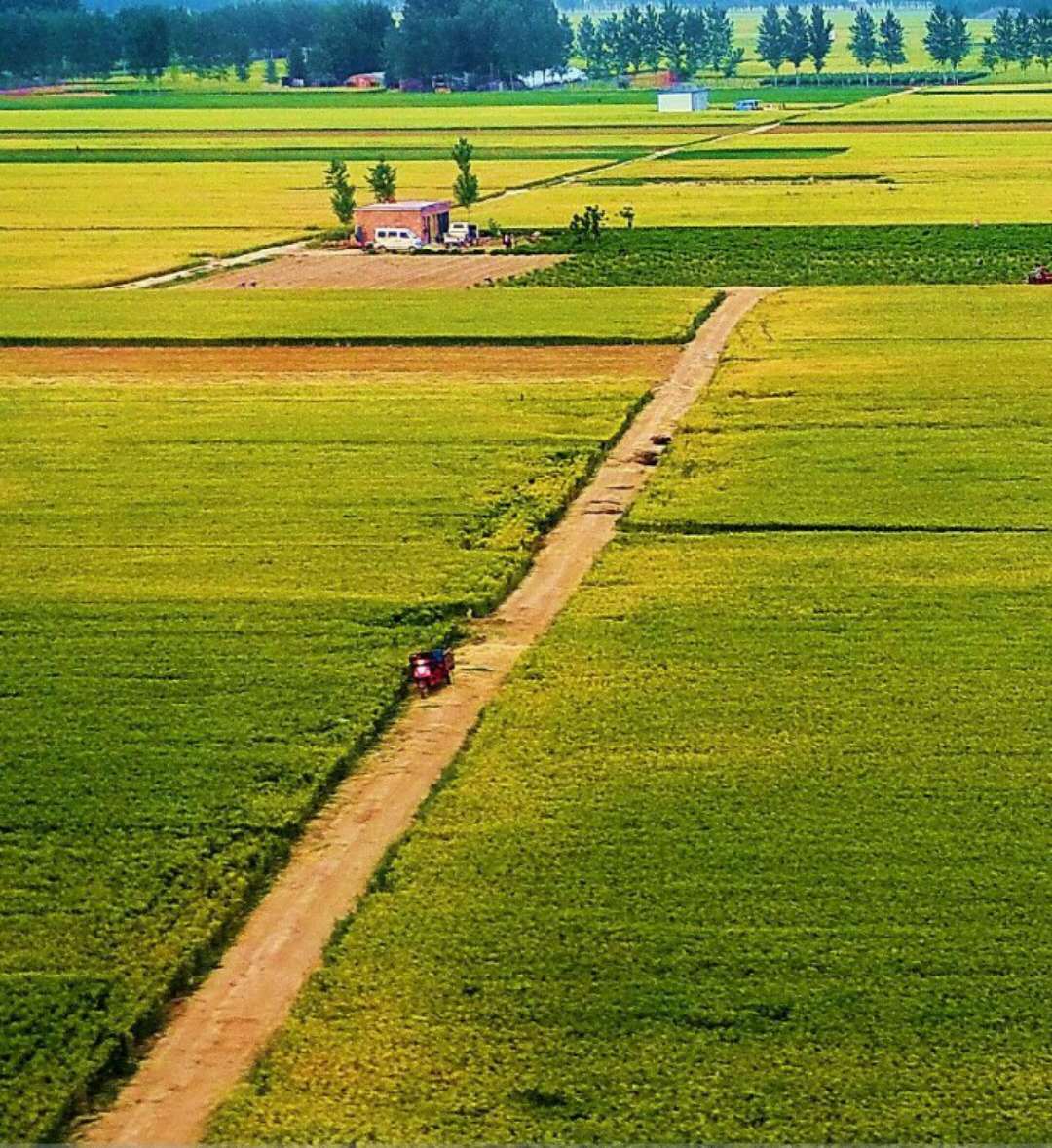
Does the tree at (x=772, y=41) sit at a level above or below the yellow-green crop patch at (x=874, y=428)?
below

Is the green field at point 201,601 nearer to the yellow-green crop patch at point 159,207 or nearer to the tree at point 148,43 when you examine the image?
the yellow-green crop patch at point 159,207

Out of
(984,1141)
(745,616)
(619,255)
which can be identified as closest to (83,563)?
(745,616)

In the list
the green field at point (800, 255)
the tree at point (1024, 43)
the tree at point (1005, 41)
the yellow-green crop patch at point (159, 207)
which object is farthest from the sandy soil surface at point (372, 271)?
the tree at point (1005, 41)

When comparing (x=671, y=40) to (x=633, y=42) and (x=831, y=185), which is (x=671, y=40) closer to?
(x=633, y=42)

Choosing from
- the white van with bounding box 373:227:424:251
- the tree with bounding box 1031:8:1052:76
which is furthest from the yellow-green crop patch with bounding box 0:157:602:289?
the tree with bounding box 1031:8:1052:76

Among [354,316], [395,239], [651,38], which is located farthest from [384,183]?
[651,38]

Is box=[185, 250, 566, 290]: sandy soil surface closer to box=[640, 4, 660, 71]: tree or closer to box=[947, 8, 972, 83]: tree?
box=[947, 8, 972, 83]: tree

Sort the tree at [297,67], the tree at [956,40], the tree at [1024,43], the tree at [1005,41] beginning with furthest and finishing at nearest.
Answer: the tree at [297,67], the tree at [1005,41], the tree at [956,40], the tree at [1024,43]

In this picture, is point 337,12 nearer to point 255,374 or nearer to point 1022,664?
point 255,374
